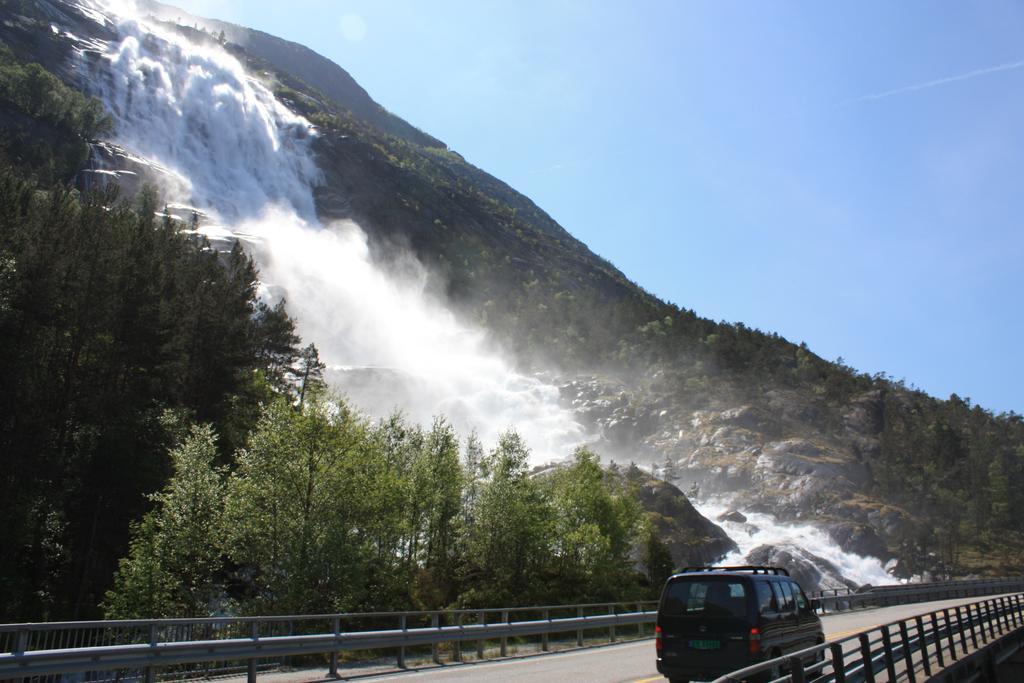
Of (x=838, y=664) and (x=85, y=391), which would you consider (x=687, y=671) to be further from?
(x=85, y=391)

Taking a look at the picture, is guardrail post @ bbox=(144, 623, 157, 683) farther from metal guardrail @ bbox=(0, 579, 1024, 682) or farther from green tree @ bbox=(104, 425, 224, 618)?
green tree @ bbox=(104, 425, 224, 618)

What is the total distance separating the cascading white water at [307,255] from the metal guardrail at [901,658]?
94.5 metres

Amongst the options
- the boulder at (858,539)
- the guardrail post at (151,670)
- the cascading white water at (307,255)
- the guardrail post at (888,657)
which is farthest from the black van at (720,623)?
the cascading white water at (307,255)

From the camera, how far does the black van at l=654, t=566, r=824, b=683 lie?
1311cm

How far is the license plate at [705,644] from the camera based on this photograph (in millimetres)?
13283

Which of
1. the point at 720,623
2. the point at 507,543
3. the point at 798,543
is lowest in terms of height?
the point at 720,623

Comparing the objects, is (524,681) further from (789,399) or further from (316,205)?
(316,205)

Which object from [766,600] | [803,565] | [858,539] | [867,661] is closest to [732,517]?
[803,565]

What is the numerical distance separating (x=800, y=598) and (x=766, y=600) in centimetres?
246

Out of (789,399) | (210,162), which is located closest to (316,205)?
(210,162)

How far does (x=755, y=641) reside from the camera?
13.0 m

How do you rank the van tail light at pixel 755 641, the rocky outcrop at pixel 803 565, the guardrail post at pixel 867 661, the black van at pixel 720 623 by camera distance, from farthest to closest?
the rocky outcrop at pixel 803 565 < the black van at pixel 720 623 < the van tail light at pixel 755 641 < the guardrail post at pixel 867 661

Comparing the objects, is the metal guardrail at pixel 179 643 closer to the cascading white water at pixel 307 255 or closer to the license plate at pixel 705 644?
the license plate at pixel 705 644

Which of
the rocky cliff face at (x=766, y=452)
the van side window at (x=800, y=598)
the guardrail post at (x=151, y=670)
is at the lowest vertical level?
the guardrail post at (x=151, y=670)
